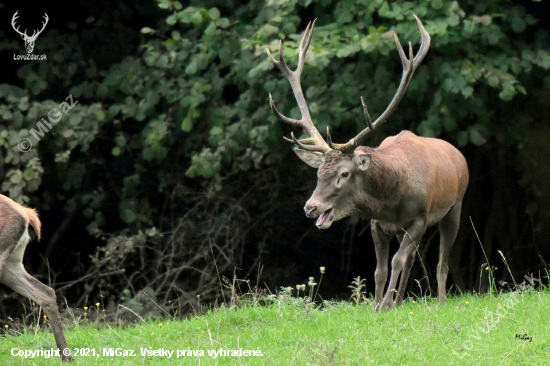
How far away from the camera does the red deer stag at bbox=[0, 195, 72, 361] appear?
5863 mm

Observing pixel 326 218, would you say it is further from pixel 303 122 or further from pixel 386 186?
pixel 303 122

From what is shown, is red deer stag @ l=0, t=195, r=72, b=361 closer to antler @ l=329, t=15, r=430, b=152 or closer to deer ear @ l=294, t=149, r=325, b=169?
deer ear @ l=294, t=149, r=325, b=169

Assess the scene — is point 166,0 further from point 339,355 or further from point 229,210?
point 339,355

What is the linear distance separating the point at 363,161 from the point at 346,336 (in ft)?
4.40

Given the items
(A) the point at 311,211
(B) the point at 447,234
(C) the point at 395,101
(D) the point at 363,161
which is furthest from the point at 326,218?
(B) the point at 447,234

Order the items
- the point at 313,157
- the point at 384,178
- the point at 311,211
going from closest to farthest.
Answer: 1. the point at 311,211
2. the point at 384,178
3. the point at 313,157

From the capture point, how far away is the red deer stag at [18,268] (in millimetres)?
5863

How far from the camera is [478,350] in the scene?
16.7ft

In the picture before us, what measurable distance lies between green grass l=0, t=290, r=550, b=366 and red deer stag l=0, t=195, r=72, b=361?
0.88 ft

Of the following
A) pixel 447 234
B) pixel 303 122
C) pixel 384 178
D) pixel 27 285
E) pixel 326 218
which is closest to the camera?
pixel 27 285

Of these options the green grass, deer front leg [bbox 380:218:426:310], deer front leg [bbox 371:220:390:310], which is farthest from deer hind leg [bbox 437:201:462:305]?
deer front leg [bbox 380:218:426:310]

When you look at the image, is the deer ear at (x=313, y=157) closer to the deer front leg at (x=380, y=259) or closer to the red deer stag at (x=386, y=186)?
the red deer stag at (x=386, y=186)

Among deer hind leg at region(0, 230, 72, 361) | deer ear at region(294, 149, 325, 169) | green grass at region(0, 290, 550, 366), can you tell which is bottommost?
green grass at region(0, 290, 550, 366)

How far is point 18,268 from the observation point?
19.8 feet
